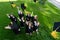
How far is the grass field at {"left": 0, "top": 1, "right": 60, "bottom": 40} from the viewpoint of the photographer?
18.8 feet

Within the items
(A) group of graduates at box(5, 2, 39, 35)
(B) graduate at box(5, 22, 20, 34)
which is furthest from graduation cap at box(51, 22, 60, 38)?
(B) graduate at box(5, 22, 20, 34)

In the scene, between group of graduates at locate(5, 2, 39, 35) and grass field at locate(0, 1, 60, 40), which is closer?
group of graduates at locate(5, 2, 39, 35)

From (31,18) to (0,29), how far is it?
1200 mm

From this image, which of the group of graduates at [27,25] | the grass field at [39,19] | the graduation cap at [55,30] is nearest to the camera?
the group of graduates at [27,25]

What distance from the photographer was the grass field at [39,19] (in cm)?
573

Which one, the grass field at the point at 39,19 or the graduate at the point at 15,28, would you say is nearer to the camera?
the graduate at the point at 15,28

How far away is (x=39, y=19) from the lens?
7070mm

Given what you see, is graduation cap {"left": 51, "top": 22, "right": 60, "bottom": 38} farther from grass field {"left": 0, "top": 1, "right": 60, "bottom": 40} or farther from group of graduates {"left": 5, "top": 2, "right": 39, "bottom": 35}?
group of graduates {"left": 5, "top": 2, "right": 39, "bottom": 35}

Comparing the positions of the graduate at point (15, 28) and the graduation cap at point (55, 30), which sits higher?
the graduate at point (15, 28)

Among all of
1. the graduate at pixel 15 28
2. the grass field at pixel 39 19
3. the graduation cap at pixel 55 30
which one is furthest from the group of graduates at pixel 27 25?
the graduation cap at pixel 55 30

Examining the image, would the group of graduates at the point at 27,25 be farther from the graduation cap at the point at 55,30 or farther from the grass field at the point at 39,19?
the graduation cap at the point at 55,30

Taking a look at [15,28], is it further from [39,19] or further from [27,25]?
[39,19]

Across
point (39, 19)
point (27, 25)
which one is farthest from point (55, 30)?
point (39, 19)

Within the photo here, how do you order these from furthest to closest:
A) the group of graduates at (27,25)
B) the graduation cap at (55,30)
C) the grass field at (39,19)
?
1. the graduation cap at (55,30)
2. the grass field at (39,19)
3. the group of graduates at (27,25)
